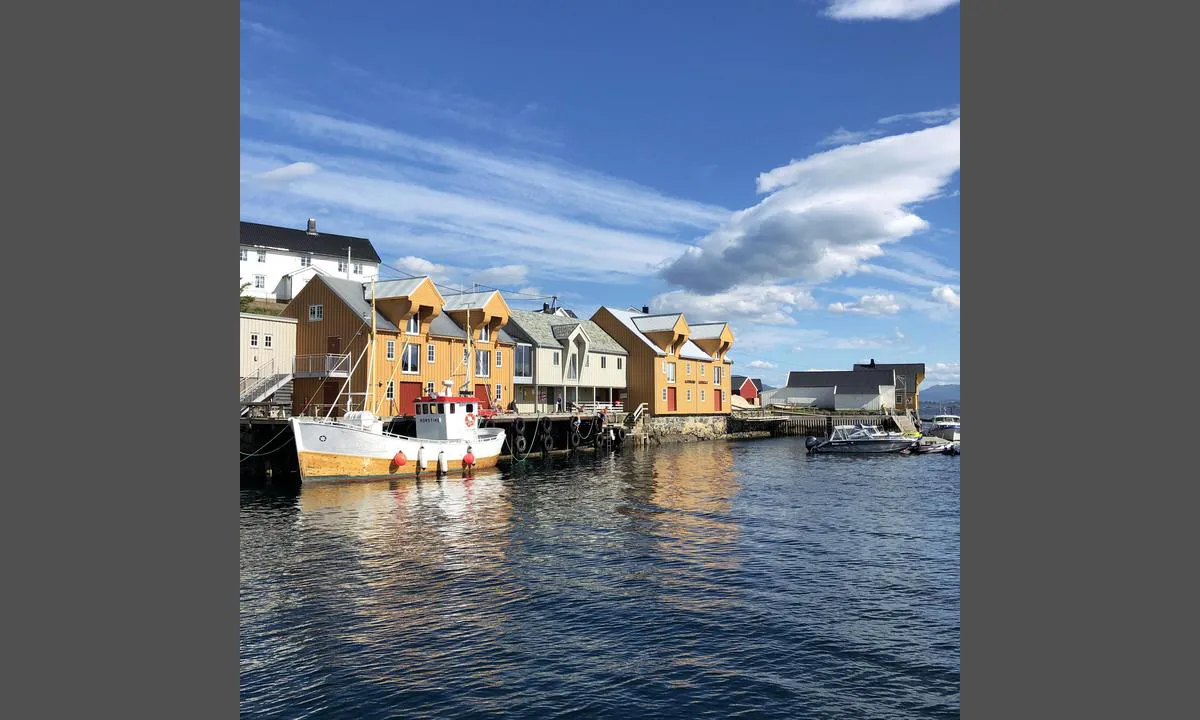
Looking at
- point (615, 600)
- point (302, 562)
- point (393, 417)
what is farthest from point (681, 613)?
point (393, 417)

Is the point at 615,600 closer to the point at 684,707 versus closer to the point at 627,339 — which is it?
the point at 684,707

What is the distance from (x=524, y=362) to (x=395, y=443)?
2449 centimetres

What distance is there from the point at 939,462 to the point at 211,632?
5823 centimetres

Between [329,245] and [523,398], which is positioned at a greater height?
[329,245]

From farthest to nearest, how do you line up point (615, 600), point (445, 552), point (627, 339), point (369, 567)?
point (627, 339) → point (445, 552) → point (369, 567) → point (615, 600)

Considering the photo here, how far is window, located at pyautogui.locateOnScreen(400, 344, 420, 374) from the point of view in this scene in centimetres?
5278

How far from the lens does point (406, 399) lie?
2080 inches

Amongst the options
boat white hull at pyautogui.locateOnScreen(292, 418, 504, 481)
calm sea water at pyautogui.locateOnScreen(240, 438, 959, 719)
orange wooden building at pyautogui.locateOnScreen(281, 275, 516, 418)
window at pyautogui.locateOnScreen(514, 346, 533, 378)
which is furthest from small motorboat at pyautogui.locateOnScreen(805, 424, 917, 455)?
boat white hull at pyautogui.locateOnScreen(292, 418, 504, 481)

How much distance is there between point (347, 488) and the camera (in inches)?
1522

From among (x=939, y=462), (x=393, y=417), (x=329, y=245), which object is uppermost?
(x=329, y=245)

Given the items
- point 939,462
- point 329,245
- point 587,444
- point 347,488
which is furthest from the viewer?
point 329,245

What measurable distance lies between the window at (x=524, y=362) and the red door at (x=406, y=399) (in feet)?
41.6

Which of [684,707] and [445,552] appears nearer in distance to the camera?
[684,707]

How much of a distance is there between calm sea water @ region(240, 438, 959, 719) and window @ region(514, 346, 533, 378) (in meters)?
30.1
